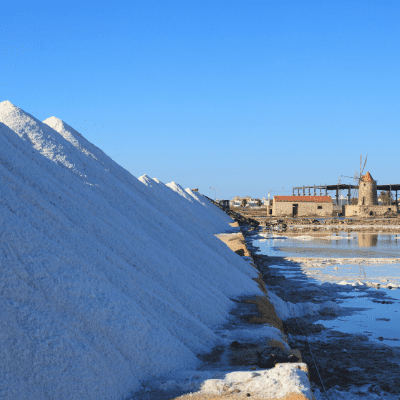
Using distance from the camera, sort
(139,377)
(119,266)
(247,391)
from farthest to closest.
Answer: (119,266) < (139,377) < (247,391)

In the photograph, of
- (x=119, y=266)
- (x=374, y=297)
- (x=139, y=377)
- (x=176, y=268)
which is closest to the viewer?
(x=139, y=377)

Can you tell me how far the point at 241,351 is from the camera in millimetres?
4121

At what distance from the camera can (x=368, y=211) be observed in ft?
156

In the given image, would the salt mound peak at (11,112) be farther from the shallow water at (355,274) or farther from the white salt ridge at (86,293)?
the shallow water at (355,274)

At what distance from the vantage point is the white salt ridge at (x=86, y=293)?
114 inches

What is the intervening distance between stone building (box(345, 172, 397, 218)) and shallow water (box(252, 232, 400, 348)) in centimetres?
2803

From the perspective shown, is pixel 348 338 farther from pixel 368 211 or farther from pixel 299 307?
pixel 368 211

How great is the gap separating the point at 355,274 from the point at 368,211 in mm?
38939

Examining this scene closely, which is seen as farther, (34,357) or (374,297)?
(374,297)

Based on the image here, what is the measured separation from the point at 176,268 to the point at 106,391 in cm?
276

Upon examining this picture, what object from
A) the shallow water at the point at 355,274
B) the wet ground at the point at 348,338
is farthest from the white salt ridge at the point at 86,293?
the shallow water at the point at 355,274

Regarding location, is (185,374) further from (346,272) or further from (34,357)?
(346,272)

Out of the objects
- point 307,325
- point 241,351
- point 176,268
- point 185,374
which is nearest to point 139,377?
point 185,374

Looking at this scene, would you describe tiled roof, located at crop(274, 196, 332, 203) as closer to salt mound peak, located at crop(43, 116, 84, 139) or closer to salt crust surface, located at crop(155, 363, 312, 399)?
salt mound peak, located at crop(43, 116, 84, 139)
